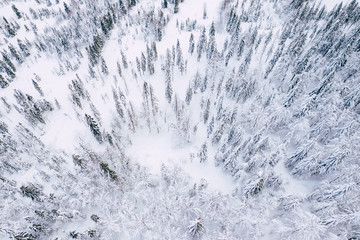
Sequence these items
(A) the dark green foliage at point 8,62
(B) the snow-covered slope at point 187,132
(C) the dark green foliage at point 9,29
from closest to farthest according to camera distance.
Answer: (B) the snow-covered slope at point 187,132 → (A) the dark green foliage at point 8,62 → (C) the dark green foliage at point 9,29

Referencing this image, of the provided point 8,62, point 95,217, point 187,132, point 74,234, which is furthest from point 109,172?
point 8,62

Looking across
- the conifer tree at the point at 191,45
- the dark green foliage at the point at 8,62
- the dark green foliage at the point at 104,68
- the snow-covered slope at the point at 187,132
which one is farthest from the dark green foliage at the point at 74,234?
the dark green foliage at the point at 8,62

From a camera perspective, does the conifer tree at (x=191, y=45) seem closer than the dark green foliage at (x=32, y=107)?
No

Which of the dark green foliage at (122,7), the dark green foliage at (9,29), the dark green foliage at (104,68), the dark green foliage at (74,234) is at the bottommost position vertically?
the dark green foliage at (74,234)

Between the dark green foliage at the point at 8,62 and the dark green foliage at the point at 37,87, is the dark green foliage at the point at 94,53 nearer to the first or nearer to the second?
the dark green foliage at the point at 37,87

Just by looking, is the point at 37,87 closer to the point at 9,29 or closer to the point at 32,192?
the point at 32,192

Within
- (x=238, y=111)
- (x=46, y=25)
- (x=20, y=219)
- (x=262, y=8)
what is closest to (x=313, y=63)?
(x=238, y=111)
